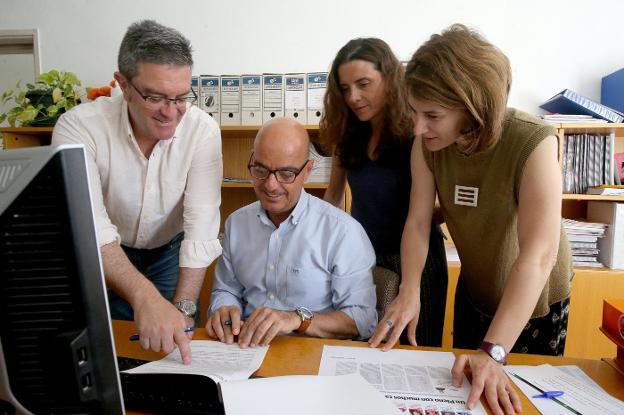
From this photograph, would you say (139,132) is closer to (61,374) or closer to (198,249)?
(198,249)

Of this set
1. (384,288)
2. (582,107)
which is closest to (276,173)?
(384,288)

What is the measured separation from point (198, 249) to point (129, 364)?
46cm

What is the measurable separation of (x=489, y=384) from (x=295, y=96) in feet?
6.85

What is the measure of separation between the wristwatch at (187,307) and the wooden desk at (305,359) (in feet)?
0.24

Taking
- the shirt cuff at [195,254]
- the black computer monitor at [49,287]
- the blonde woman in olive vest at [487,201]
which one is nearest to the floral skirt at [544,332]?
the blonde woman in olive vest at [487,201]

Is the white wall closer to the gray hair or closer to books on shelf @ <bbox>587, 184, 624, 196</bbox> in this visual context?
books on shelf @ <bbox>587, 184, 624, 196</bbox>

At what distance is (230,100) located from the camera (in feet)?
8.67

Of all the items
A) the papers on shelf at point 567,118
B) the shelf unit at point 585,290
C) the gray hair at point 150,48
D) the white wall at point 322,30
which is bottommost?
the shelf unit at point 585,290

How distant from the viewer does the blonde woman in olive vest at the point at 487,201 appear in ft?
3.15

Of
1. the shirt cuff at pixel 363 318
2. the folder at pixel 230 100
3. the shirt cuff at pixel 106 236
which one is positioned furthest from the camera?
the folder at pixel 230 100

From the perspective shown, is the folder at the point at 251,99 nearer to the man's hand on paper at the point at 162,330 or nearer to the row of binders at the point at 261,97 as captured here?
the row of binders at the point at 261,97

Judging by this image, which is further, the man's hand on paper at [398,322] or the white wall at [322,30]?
the white wall at [322,30]

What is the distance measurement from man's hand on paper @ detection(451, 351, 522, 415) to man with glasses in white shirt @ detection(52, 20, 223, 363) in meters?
0.70

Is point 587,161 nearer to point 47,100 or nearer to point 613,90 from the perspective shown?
point 613,90
